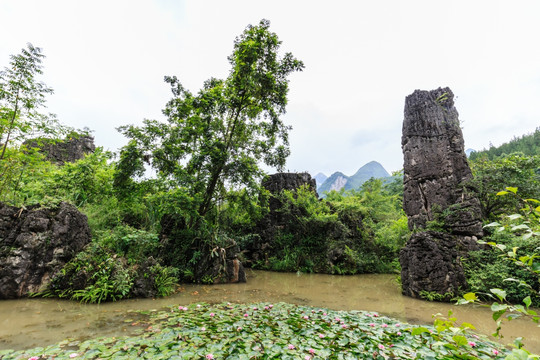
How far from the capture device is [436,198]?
741 cm

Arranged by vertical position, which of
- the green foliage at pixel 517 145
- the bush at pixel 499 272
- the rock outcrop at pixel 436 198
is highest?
the green foliage at pixel 517 145

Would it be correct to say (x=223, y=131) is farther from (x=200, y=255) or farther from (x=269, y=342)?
(x=269, y=342)

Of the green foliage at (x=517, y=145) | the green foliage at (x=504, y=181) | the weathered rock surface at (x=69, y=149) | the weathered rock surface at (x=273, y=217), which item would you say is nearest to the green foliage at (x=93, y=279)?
the weathered rock surface at (x=273, y=217)

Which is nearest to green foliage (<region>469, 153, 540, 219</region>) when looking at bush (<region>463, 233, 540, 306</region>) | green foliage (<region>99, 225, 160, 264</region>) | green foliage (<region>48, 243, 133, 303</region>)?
bush (<region>463, 233, 540, 306</region>)

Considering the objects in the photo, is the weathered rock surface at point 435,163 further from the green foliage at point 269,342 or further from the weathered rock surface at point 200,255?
the weathered rock surface at point 200,255

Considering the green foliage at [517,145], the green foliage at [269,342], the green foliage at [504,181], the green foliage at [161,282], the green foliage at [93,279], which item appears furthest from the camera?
the green foliage at [517,145]

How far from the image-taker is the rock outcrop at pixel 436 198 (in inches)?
243

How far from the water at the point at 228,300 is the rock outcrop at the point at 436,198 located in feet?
2.34

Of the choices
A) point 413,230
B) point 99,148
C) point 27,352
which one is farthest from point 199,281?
point 99,148

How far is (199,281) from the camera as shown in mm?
7594

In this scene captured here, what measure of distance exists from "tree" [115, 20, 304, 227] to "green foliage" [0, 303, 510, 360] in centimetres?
437

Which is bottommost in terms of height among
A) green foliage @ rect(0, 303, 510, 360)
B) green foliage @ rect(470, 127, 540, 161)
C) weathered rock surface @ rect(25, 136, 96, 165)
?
green foliage @ rect(0, 303, 510, 360)

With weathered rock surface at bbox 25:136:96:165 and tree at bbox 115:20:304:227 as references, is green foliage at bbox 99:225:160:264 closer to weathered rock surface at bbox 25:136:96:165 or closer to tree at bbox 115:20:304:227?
tree at bbox 115:20:304:227

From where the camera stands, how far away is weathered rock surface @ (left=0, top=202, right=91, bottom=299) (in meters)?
5.10
